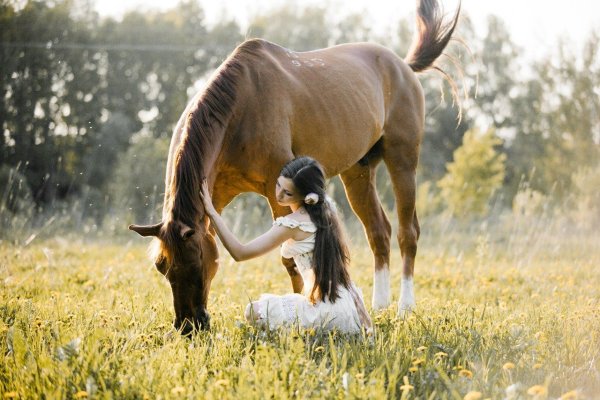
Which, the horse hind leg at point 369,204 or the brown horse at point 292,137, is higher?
the brown horse at point 292,137

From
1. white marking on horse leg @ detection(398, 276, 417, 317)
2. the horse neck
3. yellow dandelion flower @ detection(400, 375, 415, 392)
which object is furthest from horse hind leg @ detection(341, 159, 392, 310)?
yellow dandelion flower @ detection(400, 375, 415, 392)

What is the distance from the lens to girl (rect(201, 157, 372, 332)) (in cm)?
347

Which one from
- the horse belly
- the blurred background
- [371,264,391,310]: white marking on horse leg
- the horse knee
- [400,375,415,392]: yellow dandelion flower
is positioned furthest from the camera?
the blurred background

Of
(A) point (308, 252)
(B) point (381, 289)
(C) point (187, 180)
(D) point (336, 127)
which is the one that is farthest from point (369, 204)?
(C) point (187, 180)

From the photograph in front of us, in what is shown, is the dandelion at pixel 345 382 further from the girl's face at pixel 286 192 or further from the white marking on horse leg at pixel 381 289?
the white marking on horse leg at pixel 381 289

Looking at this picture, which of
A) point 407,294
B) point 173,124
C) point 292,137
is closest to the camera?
point 292,137

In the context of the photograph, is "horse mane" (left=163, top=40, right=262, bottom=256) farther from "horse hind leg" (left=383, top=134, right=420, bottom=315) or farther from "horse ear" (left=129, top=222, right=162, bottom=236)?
"horse hind leg" (left=383, top=134, right=420, bottom=315)

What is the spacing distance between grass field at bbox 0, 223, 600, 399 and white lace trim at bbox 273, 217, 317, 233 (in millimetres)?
610

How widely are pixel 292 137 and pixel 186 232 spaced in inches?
57.9

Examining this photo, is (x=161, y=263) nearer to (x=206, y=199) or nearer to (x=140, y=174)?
(x=206, y=199)

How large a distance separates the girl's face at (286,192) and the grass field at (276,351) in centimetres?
77

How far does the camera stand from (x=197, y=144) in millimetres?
3500

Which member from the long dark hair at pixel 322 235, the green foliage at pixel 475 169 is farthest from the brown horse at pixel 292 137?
the green foliage at pixel 475 169

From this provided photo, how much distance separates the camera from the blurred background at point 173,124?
42.9 ft
